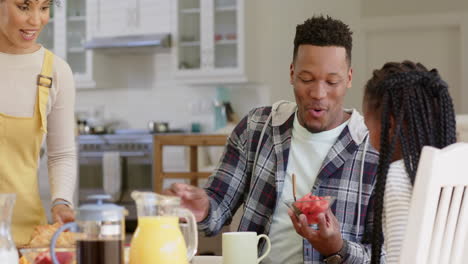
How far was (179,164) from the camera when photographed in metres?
6.16

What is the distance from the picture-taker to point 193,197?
1.73 metres

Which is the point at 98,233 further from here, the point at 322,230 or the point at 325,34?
the point at 325,34

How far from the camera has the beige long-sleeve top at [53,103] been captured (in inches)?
74.3

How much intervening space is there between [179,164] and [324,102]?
435 centimetres

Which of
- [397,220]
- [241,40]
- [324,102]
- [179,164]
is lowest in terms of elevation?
[179,164]

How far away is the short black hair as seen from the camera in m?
1.92

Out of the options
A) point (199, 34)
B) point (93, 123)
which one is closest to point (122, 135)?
point (93, 123)

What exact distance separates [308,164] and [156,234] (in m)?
0.80

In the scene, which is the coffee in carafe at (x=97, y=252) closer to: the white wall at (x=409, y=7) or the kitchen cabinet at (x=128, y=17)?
the kitchen cabinet at (x=128, y=17)

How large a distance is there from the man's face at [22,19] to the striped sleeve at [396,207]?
107cm

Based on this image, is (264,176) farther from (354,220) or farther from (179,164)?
(179,164)

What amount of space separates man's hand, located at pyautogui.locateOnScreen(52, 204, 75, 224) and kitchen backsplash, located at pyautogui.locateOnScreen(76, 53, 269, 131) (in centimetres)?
462

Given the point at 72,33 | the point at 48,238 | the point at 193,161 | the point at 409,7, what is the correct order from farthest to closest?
the point at 409,7, the point at 72,33, the point at 193,161, the point at 48,238

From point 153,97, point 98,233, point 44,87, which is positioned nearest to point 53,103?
point 44,87
